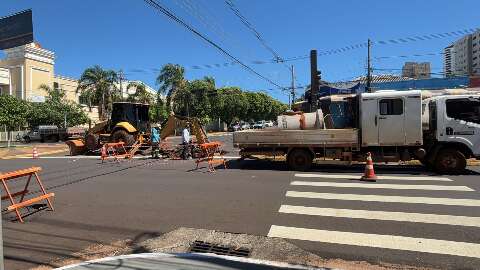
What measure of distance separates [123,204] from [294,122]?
7836 mm

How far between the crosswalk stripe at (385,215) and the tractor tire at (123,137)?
15.5m

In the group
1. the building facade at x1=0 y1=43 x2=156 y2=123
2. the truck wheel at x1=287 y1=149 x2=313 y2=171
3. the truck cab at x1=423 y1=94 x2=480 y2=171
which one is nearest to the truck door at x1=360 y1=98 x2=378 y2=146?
the truck cab at x1=423 y1=94 x2=480 y2=171

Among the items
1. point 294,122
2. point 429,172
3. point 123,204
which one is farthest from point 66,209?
point 429,172

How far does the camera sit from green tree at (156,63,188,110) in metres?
60.7

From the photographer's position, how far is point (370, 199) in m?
9.80

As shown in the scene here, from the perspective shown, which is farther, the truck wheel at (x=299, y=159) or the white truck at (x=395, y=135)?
the truck wheel at (x=299, y=159)

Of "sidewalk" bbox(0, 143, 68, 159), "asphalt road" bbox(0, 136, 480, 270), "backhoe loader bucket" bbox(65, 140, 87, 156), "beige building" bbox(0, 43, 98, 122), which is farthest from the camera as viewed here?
"beige building" bbox(0, 43, 98, 122)

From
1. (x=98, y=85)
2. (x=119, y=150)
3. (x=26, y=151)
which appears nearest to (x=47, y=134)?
(x=98, y=85)

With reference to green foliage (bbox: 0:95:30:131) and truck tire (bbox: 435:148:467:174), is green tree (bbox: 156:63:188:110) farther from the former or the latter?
truck tire (bbox: 435:148:467:174)

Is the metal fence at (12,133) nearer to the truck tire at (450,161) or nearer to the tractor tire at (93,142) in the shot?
the tractor tire at (93,142)

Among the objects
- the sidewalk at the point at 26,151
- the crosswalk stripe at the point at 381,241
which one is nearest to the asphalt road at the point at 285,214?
the crosswalk stripe at the point at 381,241

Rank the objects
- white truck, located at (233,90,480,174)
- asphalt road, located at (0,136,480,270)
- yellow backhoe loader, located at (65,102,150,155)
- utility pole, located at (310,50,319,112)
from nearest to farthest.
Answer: asphalt road, located at (0,136,480,270), white truck, located at (233,90,480,174), utility pole, located at (310,50,319,112), yellow backhoe loader, located at (65,102,150,155)

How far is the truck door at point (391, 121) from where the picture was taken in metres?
14.3

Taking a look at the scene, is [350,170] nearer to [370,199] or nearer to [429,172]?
[429,172]
